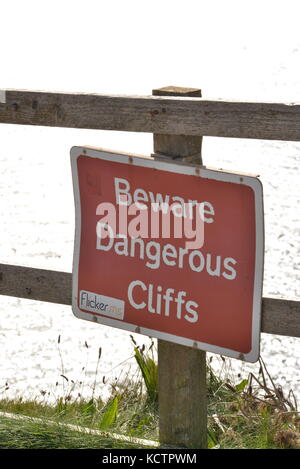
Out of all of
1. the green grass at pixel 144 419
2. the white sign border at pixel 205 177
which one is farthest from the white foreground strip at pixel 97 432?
the white sign border at pixel 205 177

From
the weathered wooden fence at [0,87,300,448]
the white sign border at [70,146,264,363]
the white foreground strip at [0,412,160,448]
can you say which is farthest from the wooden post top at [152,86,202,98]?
the white foreground strip at [0,412,160,448]

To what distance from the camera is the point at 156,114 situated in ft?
10.2

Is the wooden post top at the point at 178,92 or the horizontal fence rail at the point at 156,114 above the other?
the wooden post top at the point at 178,92

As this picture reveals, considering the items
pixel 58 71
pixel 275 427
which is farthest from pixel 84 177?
pixel 58 71

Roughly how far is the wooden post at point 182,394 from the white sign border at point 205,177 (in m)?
0.13

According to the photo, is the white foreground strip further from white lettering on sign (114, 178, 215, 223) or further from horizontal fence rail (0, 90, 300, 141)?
horizontal fence rail (0, 90, 300, 141)

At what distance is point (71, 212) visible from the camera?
760 cm

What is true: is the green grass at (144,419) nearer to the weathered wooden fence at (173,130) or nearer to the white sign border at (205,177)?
the weathered wooden fence at (173,130)

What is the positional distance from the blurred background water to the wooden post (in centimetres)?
44

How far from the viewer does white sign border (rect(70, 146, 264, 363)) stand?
2.97 metres

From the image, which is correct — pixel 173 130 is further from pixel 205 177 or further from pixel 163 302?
pixel 163 302

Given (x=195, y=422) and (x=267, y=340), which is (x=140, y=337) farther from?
(x=195, y=422)

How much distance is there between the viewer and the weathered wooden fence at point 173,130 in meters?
2.98
